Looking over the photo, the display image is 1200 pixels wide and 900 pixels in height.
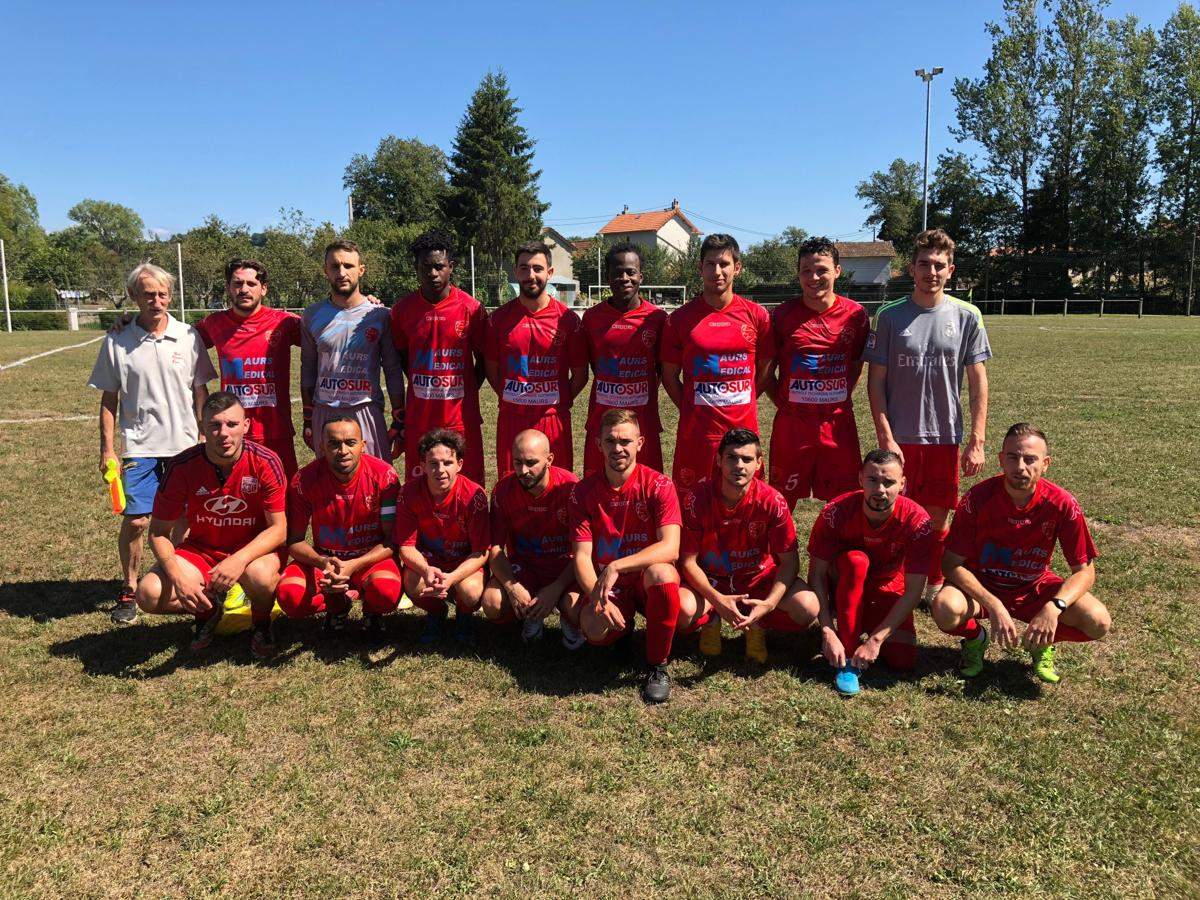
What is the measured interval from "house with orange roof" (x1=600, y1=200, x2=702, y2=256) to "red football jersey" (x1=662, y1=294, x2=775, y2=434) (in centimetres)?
7993

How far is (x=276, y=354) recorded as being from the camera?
491 cm

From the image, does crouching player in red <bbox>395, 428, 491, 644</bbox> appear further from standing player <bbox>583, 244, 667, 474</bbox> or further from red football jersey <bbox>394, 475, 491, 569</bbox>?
standing player <bbox>583, 244, 667, 474</bbox>

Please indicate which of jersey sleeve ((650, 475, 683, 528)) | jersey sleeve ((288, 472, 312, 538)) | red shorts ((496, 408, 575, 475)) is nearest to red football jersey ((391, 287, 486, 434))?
red shorts ((496, 408, 575, 475))

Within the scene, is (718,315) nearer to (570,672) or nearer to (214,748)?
(570,672)

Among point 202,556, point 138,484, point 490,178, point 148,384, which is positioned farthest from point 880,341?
point 490,178

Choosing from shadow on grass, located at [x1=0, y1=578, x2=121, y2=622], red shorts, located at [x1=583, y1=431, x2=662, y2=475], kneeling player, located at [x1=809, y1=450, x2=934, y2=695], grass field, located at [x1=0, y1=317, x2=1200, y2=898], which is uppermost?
red shorts, located at [x1=583, y1=431, x2=662, y2=475]

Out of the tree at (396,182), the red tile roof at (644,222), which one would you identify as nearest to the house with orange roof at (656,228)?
the red tile roof at (644,222)

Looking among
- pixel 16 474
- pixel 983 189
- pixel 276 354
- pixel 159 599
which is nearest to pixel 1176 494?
pixel 276 354

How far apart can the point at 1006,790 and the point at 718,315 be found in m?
2.83

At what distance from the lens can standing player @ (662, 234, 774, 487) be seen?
15.2 ft

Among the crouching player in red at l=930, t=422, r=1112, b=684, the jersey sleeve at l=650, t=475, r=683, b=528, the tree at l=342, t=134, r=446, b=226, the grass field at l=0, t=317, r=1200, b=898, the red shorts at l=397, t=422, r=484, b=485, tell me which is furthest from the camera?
the tree at l=342, t=134, r=446, b=226

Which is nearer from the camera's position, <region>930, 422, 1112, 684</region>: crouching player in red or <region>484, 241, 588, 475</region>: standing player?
<region>930, 422, 1112, 684</region>: crouching player in red

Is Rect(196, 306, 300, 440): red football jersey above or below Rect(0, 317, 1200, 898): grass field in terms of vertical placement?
above

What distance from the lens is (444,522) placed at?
4.31 m
